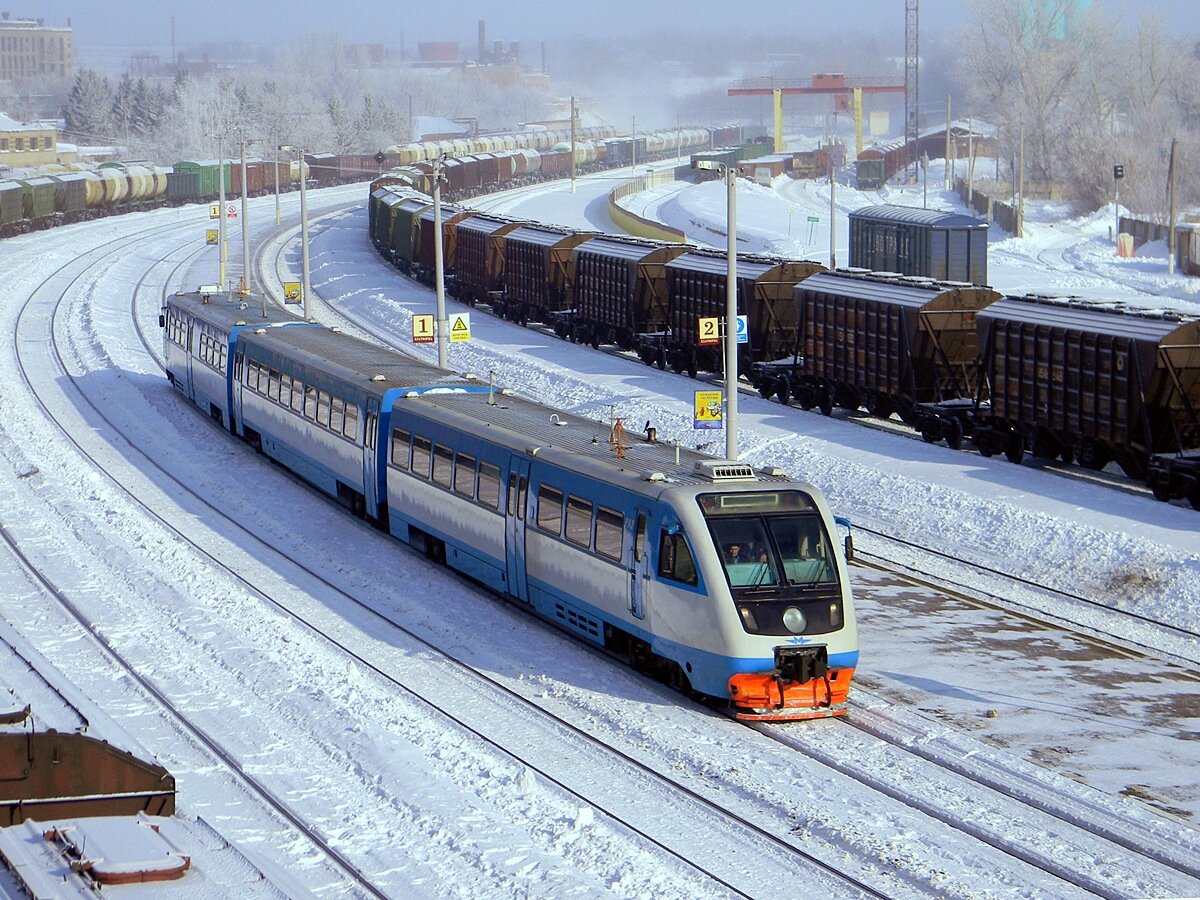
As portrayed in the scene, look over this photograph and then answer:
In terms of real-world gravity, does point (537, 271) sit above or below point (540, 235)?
below

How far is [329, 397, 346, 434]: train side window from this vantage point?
1056 inches

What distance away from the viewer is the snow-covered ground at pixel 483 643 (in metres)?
13.9

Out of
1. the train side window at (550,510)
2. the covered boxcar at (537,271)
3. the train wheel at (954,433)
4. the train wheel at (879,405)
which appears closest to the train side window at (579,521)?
the train side window at (550,510)

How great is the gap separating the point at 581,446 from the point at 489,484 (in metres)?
1.71

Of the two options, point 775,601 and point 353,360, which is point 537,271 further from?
point 775,601

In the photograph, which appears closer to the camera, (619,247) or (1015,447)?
(1015,447)

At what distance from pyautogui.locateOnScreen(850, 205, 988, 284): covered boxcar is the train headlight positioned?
122 ft

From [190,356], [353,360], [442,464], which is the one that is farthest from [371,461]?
[190,356]

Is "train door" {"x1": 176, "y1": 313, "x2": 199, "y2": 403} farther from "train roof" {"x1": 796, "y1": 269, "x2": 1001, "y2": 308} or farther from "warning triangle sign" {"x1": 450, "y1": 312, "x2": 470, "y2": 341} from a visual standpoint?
"train roof" {"x1": 796, "y1": 269, "x2": 1001, "y2": 308}

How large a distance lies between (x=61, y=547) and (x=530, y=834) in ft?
45.6

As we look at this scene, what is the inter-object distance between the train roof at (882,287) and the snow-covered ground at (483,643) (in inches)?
108

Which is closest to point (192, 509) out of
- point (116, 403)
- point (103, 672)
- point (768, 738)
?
point (103, 672)

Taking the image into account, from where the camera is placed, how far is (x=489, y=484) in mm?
21391

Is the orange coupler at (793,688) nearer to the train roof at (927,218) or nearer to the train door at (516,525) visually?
the train door at (516,525)
